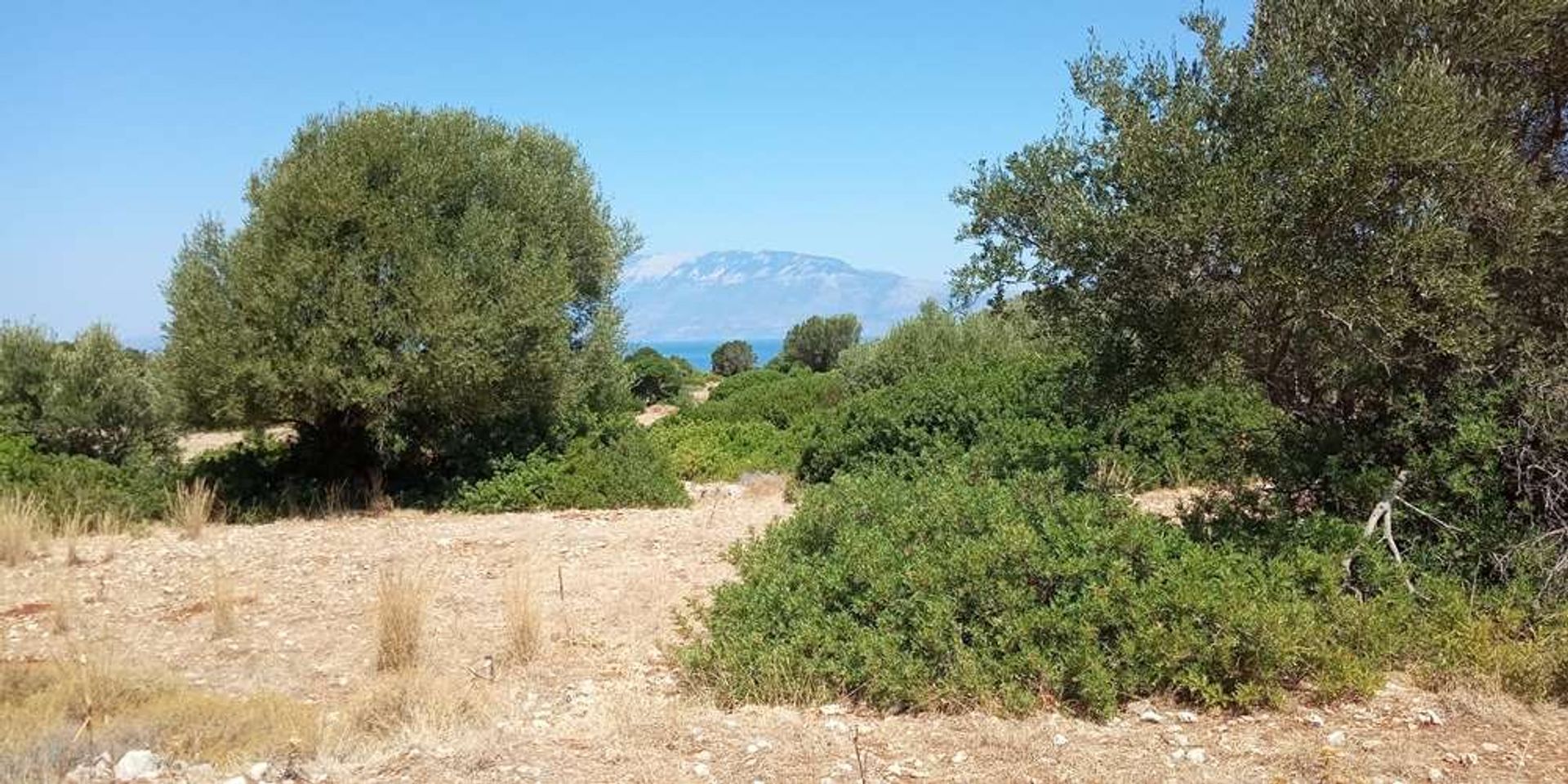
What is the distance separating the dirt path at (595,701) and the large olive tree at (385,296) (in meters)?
2.48

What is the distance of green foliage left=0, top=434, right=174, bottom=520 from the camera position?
39.9 ft

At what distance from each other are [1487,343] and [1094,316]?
216 cm

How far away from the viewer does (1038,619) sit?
5.24 metres

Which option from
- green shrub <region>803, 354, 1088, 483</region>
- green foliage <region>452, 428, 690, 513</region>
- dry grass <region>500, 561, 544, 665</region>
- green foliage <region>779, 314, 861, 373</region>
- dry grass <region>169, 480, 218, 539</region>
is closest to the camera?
dry grass <region>500, 561, 544, 665</region>

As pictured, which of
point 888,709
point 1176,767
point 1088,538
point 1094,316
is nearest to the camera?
point 1176,767

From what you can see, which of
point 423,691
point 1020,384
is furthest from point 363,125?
point 423,691

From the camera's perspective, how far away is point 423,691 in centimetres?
550

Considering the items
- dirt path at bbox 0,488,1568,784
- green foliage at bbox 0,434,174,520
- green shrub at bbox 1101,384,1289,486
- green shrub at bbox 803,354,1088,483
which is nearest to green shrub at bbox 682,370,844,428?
green shrub at bbox 803,354,1088,483

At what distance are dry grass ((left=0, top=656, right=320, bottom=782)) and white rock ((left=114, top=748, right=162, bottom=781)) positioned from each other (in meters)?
0.18

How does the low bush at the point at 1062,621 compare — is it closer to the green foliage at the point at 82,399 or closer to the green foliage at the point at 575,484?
the green foliage at the point at 575,484

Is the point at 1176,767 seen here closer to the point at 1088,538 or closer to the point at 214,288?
the point at 1088,538

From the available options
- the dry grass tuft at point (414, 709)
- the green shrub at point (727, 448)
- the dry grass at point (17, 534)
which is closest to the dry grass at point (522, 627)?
the dry grass tuft at point (414, 709)

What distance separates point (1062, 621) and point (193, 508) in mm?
10464

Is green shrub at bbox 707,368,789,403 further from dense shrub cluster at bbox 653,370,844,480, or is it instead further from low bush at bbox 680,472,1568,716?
low bush at bbox 680,472,1568,716
